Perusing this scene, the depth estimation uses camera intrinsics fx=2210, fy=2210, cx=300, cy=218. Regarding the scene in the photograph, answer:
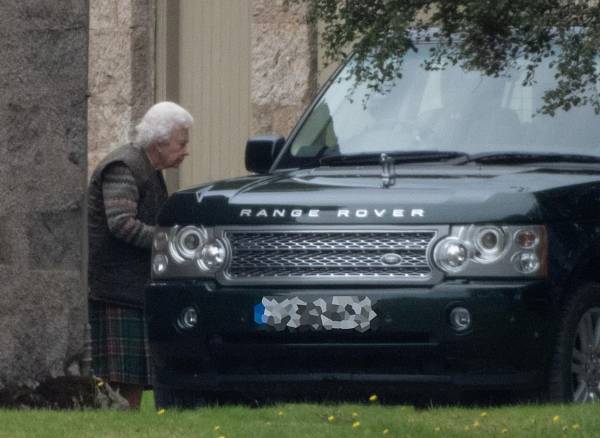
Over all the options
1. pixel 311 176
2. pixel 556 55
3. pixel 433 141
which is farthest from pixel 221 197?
pixel 556 55

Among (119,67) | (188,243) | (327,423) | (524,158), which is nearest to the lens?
(327,423)

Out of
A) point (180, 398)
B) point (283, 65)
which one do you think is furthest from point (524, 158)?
point (283, 65)

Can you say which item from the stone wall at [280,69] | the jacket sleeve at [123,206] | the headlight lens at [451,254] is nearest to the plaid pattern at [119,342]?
the jacket sleeve at [123,206]

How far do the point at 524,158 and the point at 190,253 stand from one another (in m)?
1.59

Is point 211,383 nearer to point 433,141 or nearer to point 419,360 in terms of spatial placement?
point 419,360

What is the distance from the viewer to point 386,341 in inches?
346

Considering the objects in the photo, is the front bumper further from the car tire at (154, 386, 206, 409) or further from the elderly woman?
the elderly woman

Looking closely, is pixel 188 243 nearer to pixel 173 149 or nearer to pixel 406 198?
pixel 406 198

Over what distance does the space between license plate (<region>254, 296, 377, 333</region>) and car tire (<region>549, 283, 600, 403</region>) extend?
790mm

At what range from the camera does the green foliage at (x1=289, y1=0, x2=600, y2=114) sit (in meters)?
10.0

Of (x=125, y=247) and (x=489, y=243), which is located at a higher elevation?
(x=489, y=243)

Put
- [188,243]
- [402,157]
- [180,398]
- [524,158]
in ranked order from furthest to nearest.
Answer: [402,157], [524,158], [180,398], [188,243]

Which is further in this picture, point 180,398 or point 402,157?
point 402,157

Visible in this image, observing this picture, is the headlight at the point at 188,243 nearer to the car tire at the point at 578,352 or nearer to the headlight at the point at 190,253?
the headlight at the point at 190,253
